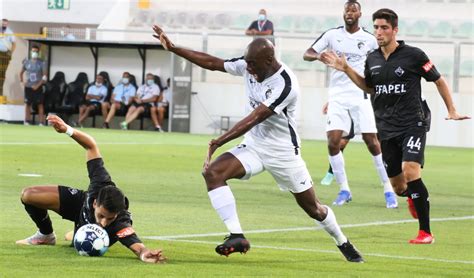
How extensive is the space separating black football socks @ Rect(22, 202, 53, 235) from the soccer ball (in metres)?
0.65

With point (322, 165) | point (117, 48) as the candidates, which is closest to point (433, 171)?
point (322, 165)

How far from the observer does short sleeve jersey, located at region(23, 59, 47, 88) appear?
36.1 m

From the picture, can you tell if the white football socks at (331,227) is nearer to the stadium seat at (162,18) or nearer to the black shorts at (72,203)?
the black shorts at (72,203)

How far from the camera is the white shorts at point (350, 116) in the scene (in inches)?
610

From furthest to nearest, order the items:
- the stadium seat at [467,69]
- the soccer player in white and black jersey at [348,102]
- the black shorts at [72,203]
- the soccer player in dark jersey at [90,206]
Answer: the stadium seat at [467,69] < the soccer player in white and black jersey at [348,102] < the black shorts at [72,203] < the soccer player in dark jersey at [90,206]

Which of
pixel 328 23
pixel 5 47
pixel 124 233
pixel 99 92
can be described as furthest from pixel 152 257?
pixel 5 47

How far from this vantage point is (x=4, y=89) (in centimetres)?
3862

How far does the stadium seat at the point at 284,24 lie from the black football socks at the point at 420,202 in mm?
26840

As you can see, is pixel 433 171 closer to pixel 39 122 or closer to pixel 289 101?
pixel 289 101

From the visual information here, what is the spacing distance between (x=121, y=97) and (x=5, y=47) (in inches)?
228

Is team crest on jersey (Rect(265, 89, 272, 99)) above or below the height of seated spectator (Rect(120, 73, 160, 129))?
above

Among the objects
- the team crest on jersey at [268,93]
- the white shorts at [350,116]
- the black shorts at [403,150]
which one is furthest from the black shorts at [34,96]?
the team crest on jersey at [268,93]

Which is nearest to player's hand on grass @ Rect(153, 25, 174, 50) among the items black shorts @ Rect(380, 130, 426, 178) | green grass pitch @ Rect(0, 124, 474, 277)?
green grass pitch @ Rect(0, 124, 474, 277)

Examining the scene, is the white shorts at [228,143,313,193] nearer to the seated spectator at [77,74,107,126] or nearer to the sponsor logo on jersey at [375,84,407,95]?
the sponsor logo on jersey at [375,84,407,95]
